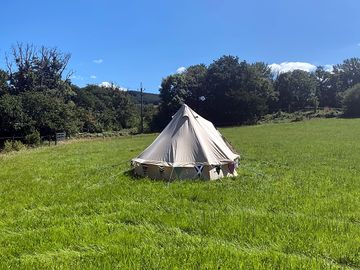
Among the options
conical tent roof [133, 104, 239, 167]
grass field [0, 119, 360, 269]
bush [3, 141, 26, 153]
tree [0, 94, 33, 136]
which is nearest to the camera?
grass field [0, 119, 360, 269]

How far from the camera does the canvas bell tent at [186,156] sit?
12531 millimetres


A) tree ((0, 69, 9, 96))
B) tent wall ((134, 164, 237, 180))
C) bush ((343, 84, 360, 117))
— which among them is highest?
tree ((0, 69, 9, 96))

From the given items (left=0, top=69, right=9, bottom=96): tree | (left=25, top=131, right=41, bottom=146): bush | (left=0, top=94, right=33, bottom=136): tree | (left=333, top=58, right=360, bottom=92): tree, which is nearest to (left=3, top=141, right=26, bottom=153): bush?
(left=25, top=131, right=41, bottom=146): bush

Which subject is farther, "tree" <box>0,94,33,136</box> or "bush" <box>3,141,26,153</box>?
"tree" <box>0,94,33,136</box>

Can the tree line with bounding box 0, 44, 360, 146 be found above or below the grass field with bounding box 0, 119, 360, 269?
above

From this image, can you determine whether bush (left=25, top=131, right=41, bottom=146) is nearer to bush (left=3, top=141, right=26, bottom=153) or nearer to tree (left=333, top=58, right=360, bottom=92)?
bush (left=3, top=141, right=26, bottom=153)

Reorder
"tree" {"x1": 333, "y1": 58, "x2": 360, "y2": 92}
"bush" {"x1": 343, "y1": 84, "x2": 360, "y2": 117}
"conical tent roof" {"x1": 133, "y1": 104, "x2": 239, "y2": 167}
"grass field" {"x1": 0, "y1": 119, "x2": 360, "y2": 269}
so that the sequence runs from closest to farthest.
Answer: "grass field" {"x1": 0, "y1": 119, "x2": 360, "y2": 269}, "conical tent roof" {"x1": 133, "y1": 104, "x2": 239, "y2": 167}, "bush" {"x1": 343, "y1": 84, "x2": 360, "y2": 117}, "tree" {"x1": 333, "y1": 58, "x2": 360, "y2": 92}

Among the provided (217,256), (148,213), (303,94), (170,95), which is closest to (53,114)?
(170,95)

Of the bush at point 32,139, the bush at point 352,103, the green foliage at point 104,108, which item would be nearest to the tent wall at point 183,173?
the bush at point 32,139

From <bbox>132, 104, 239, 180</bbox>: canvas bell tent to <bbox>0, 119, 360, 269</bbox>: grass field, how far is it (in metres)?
0.59

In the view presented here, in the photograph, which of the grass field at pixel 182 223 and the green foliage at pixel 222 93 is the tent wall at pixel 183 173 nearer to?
the grass field at pixel 182 223

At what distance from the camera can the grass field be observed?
18.5ft

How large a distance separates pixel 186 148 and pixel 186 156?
Result: 0.36 m

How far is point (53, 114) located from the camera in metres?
47.8
